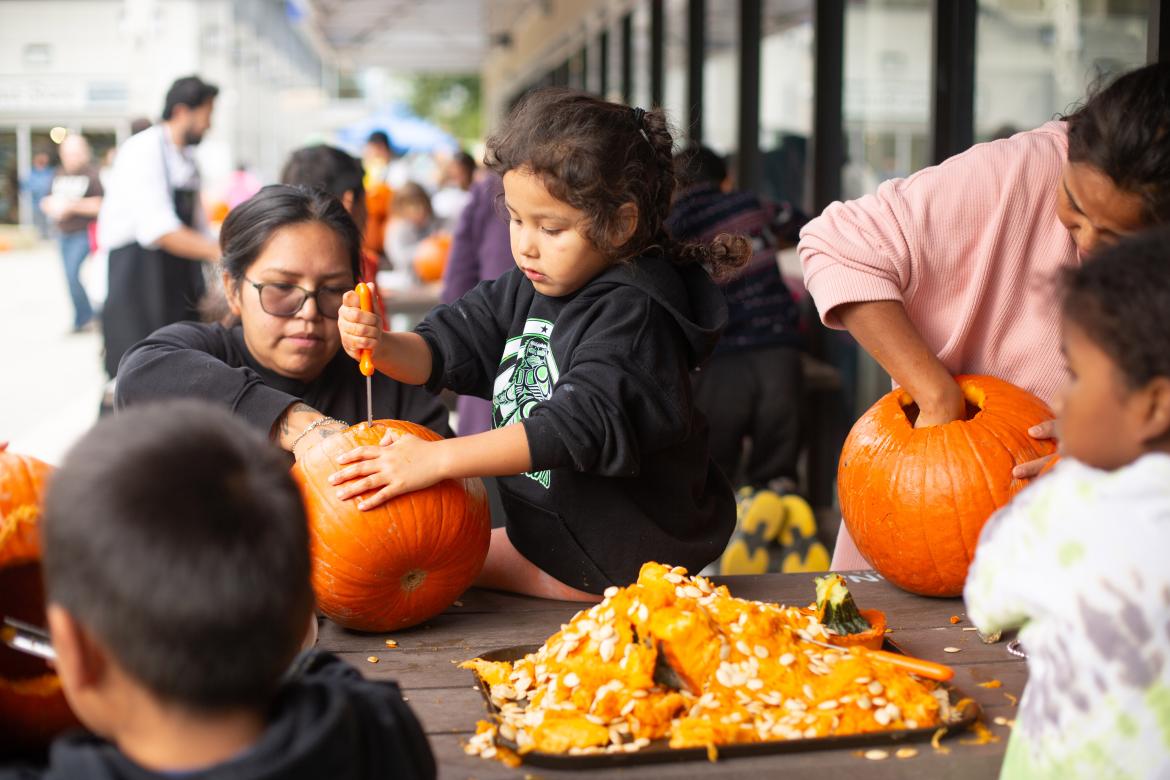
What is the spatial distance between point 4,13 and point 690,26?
79.2ft

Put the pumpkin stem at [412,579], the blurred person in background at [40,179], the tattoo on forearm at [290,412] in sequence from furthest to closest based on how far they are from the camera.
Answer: the blurred person in background at [40,179]
the tattoo on forearm at [290,412]
the pumpkin stem at [412,579]

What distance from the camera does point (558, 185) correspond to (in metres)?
2.16

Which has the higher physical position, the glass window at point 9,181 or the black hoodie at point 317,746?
the glass window at point 9,181

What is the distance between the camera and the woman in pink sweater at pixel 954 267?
227cm

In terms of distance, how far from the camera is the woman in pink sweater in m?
2.27

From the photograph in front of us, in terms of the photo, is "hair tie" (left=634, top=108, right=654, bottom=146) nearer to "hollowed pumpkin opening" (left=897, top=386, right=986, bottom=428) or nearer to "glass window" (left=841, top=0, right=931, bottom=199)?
"hollowed pumpkin opening" (left=897, top=386, right=986, bottom=428)

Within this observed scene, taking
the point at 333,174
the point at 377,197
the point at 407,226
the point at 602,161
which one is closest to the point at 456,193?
the point at 407,226

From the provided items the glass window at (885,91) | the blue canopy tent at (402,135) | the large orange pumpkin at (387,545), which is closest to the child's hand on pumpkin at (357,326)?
the large orange pumpkin at (387,545)

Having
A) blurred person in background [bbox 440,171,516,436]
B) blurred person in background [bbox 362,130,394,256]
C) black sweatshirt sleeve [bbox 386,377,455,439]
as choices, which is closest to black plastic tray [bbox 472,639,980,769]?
black sweatshirt sleeve [bbox 386,377,455,439]

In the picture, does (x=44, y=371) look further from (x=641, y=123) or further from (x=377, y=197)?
(x=641, y=123)

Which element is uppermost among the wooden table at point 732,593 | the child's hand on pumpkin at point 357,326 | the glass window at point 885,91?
the glass window at point 885,91

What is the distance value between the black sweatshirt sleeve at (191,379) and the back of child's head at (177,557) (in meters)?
1.25

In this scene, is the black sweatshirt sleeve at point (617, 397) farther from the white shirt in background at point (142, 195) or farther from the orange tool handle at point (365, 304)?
the white shirt in background at point (142, 195)

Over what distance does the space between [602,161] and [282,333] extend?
2.78 feet
